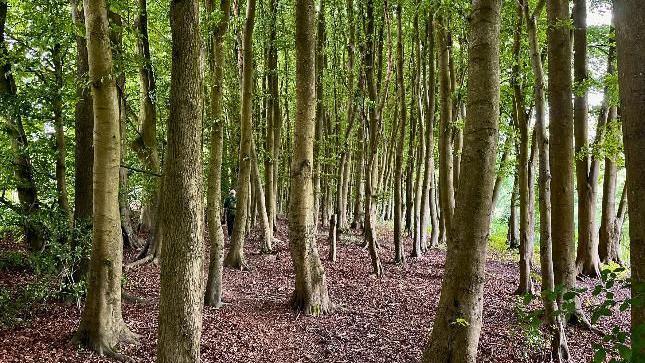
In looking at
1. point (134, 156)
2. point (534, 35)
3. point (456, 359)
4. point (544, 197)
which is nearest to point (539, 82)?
point (534, 35)

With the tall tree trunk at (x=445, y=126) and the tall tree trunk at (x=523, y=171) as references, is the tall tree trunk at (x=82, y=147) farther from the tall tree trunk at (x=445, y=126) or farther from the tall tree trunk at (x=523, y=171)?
the tall tree trunk at (x=445, y=126)

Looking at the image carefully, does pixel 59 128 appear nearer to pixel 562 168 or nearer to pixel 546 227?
pixel 546 227

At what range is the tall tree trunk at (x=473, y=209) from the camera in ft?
14.1

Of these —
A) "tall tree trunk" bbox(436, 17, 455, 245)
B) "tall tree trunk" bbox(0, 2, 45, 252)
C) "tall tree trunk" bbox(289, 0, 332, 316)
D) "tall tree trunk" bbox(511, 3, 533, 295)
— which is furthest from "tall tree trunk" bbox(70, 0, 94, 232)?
"tall tree trunk" bbox(436, 17, 455, 245)

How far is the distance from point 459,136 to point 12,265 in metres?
13.9

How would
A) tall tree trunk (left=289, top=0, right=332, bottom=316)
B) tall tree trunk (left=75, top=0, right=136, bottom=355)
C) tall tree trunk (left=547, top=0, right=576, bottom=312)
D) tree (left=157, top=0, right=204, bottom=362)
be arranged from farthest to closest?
tall tree trunk (left=289, top=0, right=332, bottom=316), tall tree trunk (left=547, top=0, right=576, bottom=312), tall tree trunk (left=75, top=0, right=136, bottom=355), tree (left=157, top=0, right=204, bottom=362)

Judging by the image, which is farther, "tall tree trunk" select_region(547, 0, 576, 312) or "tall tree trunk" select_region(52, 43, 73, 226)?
"tall tree trunk" select_region(52, 43, 73, 226)

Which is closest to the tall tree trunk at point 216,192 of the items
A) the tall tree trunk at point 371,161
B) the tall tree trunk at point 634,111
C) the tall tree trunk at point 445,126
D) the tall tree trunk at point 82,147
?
the tall tree trunk at point 82,147

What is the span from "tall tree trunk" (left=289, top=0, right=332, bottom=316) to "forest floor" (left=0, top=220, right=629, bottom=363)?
1.78 feet

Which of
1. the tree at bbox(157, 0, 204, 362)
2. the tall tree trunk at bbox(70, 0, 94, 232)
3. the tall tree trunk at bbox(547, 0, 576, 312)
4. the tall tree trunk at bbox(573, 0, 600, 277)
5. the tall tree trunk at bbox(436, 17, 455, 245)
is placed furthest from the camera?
the tall tree trunk at bbox(436, 17, 455, 245)

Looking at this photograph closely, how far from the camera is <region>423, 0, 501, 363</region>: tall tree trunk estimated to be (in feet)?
14.1

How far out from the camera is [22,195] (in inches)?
388

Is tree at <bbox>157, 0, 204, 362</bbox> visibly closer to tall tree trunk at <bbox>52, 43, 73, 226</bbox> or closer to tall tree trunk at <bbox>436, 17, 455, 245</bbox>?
tall tree trunk at <bbox>52, 43, 73, 226</bbox>

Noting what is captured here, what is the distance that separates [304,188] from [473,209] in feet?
15.7
